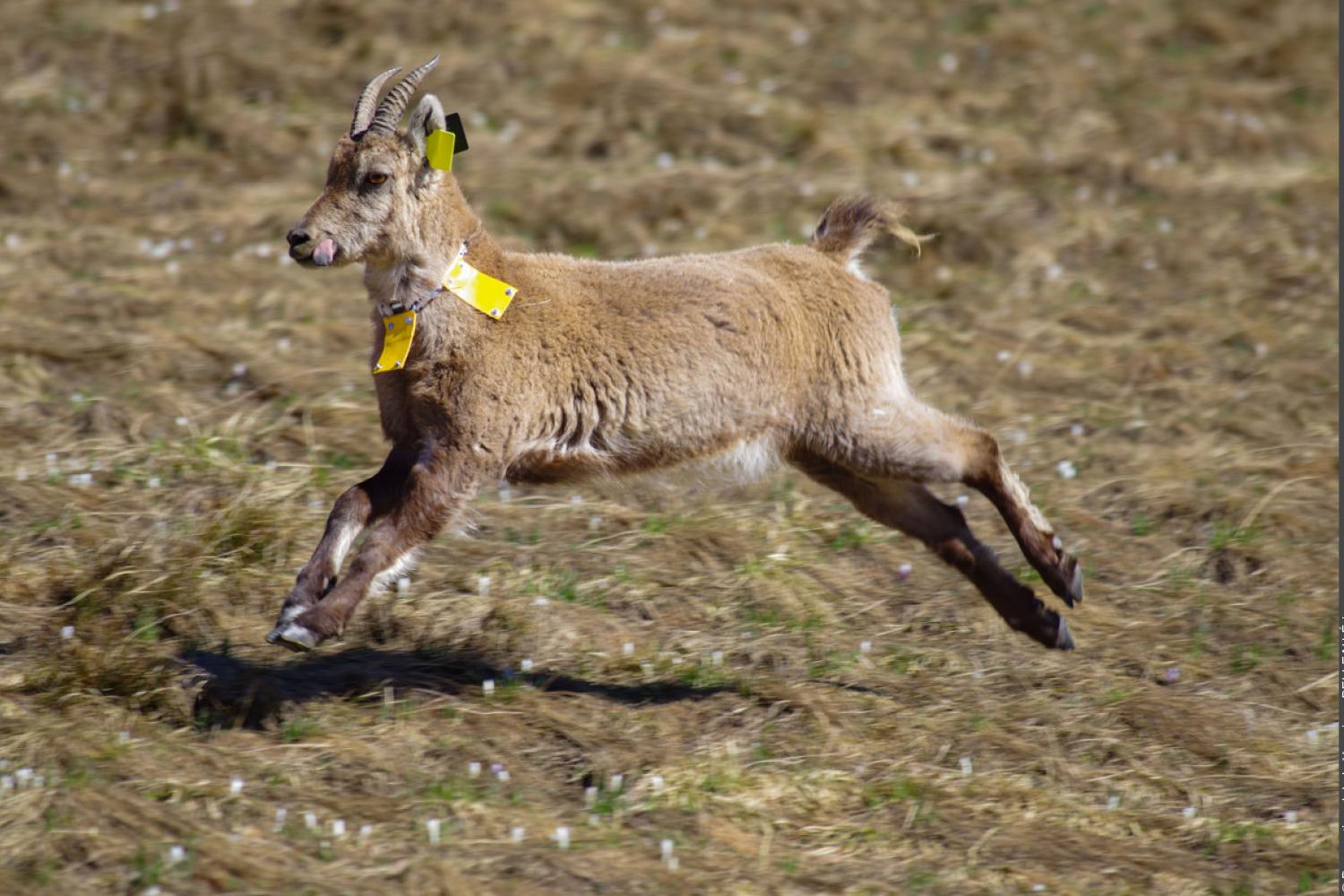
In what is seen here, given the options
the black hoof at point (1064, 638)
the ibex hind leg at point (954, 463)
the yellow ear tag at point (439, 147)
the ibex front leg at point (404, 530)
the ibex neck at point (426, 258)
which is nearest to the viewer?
the ibex front leg at point (404, 530)

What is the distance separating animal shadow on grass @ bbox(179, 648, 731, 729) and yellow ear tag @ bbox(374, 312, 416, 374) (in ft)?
3.77

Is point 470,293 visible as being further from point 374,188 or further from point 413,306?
point 374,188

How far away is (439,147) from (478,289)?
49cm

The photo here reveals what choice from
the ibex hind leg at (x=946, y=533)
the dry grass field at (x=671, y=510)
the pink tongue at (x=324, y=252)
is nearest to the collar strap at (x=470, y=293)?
the pink tongue at (x=324, y=252)

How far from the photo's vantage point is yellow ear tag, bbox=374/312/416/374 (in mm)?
5258

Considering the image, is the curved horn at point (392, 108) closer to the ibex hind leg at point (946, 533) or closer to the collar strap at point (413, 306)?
the collar strap at point (413, 306)

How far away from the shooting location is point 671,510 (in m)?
7.20

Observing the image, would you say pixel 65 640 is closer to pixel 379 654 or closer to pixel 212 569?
pixel 212 569

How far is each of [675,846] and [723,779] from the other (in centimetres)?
42

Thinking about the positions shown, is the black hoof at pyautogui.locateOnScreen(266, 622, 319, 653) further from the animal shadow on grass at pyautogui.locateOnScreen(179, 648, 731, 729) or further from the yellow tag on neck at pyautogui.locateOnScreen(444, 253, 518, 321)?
the yellow tag on neck at pyautogui.locateOnScreen(444, 253, 518, 321)

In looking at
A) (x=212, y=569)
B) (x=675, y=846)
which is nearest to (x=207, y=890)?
(x=675, y=846)

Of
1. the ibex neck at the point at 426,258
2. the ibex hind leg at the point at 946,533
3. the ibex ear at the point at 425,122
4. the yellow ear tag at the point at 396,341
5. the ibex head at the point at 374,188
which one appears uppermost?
the ibex ear at the point at 425,122

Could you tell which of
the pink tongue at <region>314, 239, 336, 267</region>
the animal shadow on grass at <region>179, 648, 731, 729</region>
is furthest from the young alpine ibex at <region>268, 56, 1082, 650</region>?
the animal shadow on grass at <region>179, 648, 731, 729</region>

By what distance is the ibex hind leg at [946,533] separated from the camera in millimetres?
6043
